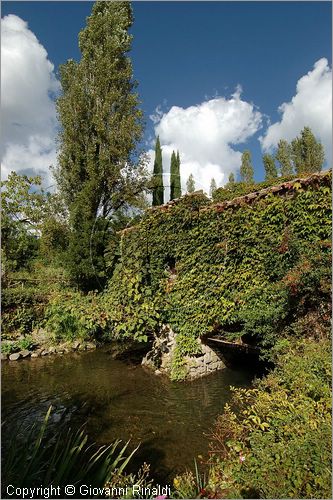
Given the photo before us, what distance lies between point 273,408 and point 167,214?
16.1ft

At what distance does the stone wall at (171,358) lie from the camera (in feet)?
23.4

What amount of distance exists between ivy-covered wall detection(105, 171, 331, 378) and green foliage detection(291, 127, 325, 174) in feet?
101

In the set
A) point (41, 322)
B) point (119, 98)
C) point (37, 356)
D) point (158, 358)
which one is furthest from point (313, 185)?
point (119, 98)

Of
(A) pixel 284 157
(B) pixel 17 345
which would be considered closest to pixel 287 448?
(B) pixel 17 345

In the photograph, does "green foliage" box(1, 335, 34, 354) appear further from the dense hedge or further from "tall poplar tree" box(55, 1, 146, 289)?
"tall poplar tree" box(55, 1, 146, 289)

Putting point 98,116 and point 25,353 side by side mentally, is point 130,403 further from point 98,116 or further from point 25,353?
point 98,116

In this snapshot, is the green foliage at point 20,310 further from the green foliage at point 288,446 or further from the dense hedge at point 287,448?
the green foliage at point 288,446

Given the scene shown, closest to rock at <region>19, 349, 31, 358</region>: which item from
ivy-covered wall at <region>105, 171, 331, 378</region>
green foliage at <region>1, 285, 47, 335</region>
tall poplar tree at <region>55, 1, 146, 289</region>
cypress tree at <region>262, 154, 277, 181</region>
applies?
green foliage at <region>1, 285, 47, 335</region>

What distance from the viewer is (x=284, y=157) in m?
34.4

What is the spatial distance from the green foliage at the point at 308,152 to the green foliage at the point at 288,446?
33765 mm

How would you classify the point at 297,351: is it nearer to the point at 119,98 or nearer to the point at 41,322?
the point at 41,322

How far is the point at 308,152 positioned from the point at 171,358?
33473mm

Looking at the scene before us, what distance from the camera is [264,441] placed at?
9.22 ft

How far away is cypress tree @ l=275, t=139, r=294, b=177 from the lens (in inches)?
1348
